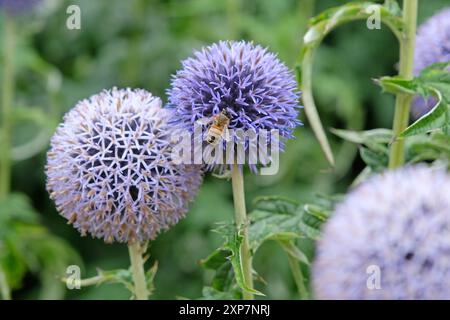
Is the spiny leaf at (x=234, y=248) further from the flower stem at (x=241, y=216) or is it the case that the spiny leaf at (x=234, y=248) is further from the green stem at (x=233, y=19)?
the green stem at (x=233, y=19)

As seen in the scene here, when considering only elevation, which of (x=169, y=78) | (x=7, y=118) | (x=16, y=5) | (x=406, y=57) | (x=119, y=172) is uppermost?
(x=16, y=5)

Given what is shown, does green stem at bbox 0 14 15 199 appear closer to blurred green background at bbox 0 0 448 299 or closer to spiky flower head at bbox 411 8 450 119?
blurred green background at bbox 0 0 448 299

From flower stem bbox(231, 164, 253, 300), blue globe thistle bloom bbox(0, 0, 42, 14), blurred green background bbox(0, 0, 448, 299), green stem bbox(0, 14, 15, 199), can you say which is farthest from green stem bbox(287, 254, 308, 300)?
blue globe thistle bloom bbox(0, 0, 42, 14)

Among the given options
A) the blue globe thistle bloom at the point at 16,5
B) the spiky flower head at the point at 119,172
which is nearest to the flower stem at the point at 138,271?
the spiky flower head at the point at 119,172

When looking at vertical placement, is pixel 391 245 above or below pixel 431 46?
below

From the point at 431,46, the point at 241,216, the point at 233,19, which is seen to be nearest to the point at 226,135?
the point at 241,216

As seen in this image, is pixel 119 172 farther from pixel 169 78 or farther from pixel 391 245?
pixel 169 78
